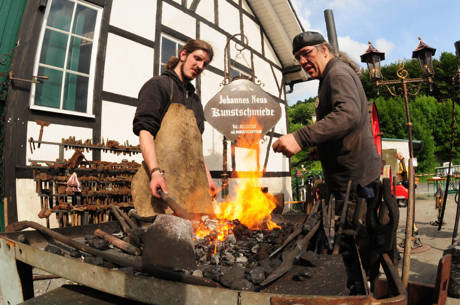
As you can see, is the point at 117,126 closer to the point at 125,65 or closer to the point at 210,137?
the point at 125,65

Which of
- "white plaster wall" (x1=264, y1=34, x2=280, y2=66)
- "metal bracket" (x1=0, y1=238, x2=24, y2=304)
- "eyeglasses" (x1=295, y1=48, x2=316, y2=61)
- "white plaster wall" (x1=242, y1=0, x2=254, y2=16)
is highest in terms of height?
"white plaster wall" (x1=242, y1=0, x2=254, y2=16)

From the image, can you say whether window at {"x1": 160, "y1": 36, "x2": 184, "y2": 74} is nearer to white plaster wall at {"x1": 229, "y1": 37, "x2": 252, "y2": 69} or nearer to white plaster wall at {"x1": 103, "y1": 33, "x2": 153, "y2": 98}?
white plaster wall at {"x1": 103, "y1": 33, "x2": 153, "y2": 98}

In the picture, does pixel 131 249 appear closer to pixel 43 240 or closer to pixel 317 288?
pixel 43 240

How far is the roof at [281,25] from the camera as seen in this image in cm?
1118

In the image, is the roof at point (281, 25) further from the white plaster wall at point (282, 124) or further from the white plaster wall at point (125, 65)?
the white plaster wall at point (125, 65)

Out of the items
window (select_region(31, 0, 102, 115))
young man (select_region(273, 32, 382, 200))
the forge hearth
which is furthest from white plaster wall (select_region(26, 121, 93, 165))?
young man (select_region(273, 32, 382, 200))

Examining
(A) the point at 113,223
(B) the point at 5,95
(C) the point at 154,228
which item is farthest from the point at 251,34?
(C) the point at 154,228

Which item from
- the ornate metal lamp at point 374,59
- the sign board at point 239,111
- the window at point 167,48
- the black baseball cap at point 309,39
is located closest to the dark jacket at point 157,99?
the black baseball cap at point 309,39

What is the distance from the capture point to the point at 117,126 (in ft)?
20.0

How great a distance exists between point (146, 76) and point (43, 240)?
5.34 metres

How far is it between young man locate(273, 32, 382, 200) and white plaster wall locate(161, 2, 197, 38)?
624 cm

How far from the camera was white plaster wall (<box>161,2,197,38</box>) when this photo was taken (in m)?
7.57

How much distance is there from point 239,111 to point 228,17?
17.0 feet

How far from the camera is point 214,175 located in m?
8.59
